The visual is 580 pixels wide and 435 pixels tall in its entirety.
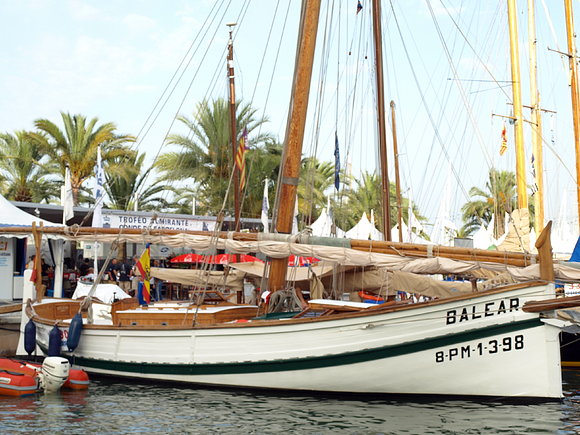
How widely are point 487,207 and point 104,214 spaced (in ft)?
117

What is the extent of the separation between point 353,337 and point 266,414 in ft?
7.07

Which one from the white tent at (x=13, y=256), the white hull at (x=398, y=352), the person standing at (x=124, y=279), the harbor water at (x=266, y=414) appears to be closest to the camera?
the harbor water at (x=266, y=414)

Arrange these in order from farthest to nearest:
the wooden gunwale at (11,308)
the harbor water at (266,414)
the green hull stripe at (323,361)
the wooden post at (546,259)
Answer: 1. the wooden gunwale at (11,308)
2. the green hull stripe at (323,361)
3. the wooden post at (546,259)
4. the harbor water at (266,414)

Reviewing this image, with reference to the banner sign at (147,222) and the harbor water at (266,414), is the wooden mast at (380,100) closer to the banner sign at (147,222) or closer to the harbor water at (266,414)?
the harbor water at (266,414)

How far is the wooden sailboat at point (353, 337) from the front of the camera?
12.4 metres

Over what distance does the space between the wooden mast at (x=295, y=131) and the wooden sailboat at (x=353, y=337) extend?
3 cm

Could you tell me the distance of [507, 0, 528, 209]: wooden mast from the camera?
22125mm

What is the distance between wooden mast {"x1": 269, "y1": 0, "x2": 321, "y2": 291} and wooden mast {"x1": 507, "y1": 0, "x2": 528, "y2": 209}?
323 inches

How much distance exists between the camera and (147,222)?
32094 mm

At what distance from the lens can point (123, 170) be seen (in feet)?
127

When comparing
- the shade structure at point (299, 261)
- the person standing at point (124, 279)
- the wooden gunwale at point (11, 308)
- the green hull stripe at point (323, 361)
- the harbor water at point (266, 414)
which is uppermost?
the shade structure at point (299, 261)

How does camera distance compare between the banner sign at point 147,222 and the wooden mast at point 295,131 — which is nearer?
the wooden mast at point 295,131

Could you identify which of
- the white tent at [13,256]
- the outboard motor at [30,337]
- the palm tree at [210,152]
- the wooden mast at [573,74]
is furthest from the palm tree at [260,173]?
the outboard motor at [30,337]

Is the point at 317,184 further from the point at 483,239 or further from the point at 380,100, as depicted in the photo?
the point at 380,100
